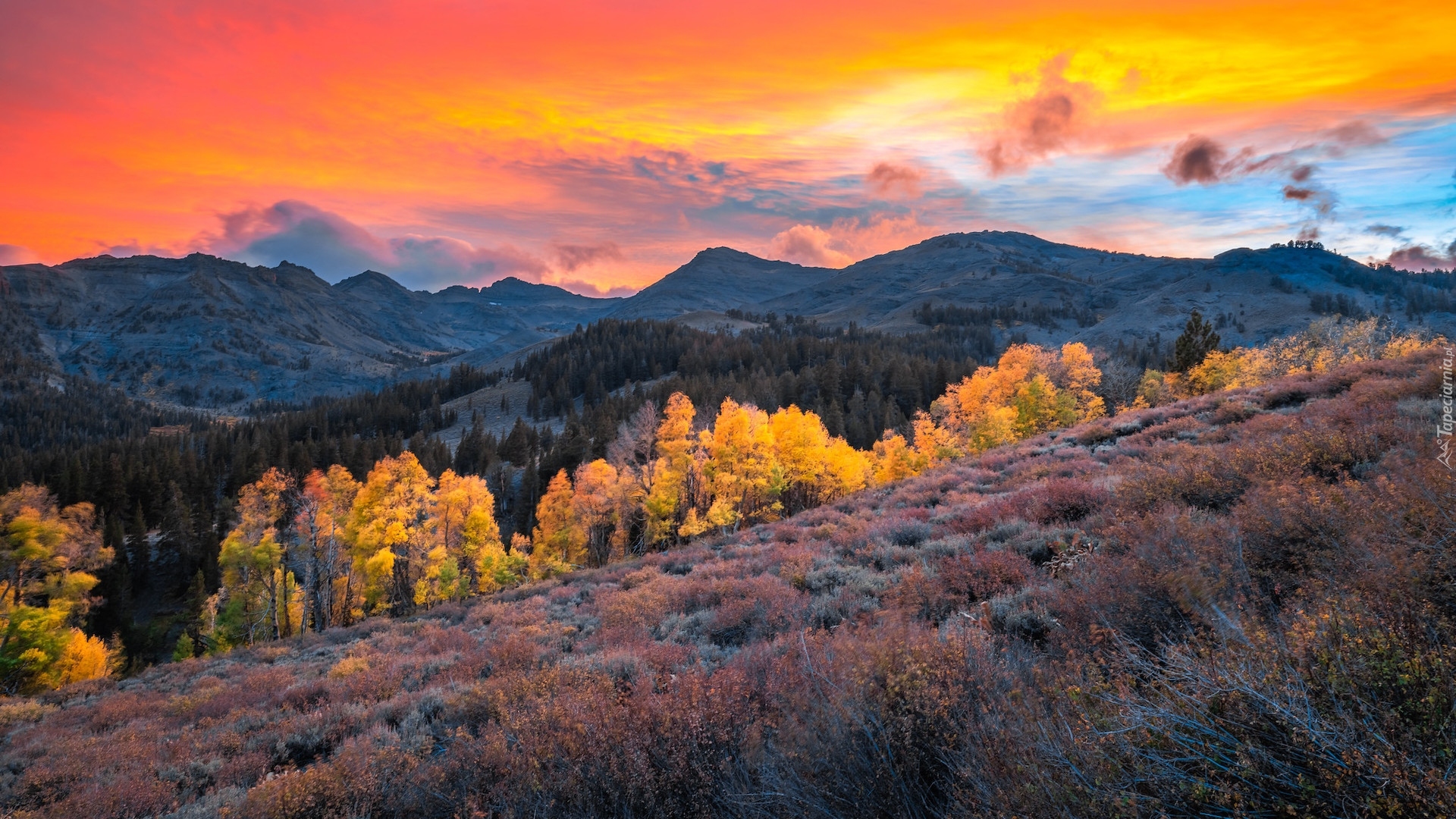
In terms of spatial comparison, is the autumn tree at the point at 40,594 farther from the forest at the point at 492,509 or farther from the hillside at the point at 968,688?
the hillside at the point at 968,688

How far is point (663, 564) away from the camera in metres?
19.7

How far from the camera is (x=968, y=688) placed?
462cm

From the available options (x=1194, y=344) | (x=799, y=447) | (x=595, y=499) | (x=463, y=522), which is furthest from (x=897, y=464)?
(x=1194, y=344)

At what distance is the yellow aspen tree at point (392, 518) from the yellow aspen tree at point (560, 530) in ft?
41.8

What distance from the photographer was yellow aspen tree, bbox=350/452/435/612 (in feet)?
120

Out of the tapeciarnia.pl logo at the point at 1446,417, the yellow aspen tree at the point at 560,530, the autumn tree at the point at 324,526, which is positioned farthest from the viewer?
the yellow aspen tree at the point at 560,530

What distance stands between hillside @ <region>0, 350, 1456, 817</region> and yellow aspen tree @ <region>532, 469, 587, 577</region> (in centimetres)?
3943

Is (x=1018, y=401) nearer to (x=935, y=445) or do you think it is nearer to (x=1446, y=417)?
(x=935, y=445)

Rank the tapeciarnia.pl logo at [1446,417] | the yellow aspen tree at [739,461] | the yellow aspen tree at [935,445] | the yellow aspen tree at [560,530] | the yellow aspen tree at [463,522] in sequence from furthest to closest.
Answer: the yellow aspen tree at [560,530] < the yellow aspen tree at [935,445] < the yellow aspen tree at [463,522] < the yellow aspen tree at [739,461] < the tapeciarnia.pl logo at [1446,417]

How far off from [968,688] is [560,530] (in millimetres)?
53548

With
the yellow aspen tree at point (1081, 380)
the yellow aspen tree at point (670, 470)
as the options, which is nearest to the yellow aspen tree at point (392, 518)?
the yellow aspen tree at point (670, 470)

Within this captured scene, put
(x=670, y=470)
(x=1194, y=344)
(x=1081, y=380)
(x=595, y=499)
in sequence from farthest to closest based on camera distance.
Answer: (x=1194, y=344), (x=1081, y=380), (x=595, y=499), (x=670, y=470)

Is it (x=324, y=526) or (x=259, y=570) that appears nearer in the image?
(x=324, y=526)

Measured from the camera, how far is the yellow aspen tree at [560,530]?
5316cm
